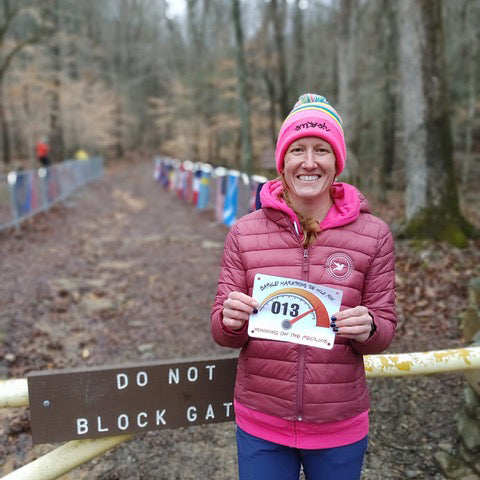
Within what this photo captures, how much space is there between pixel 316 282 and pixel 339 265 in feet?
0.35

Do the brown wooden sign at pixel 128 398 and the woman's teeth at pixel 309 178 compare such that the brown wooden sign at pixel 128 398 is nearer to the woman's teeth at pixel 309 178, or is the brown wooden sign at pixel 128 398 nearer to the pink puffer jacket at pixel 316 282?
the pink puffer jacket at pixel 316 282

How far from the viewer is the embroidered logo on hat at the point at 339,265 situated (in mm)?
1911

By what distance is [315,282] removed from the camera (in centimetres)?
191

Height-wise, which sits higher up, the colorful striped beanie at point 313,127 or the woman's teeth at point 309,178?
the colorful striped beanie at point 313,127

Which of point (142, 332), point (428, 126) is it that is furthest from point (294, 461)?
point (428, 126)

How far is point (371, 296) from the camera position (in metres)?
1.93

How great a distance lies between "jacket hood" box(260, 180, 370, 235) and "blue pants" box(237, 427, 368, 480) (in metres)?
0.83

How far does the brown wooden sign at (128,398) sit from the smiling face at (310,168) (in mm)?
927

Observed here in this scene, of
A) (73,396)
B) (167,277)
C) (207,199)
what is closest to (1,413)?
(73,396)

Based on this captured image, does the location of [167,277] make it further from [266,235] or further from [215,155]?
[215,155]

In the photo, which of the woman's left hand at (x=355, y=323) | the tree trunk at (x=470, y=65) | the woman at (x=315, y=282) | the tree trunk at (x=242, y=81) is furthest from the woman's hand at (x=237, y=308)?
the tree trunk at (x=470, y=65)

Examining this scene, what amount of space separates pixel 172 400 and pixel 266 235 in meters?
0.98

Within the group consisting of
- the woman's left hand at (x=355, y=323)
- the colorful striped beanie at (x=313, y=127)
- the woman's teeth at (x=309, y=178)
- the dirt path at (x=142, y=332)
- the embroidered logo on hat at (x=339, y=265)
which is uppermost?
the colorful striped beanie at (x=313, y=127)

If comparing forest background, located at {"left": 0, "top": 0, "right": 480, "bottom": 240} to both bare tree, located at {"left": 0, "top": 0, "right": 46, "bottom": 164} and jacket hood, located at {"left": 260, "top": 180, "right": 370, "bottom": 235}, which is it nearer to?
bare tree, located at {"left": 0, "top": 0, "right": 46, "bottom": 164}
